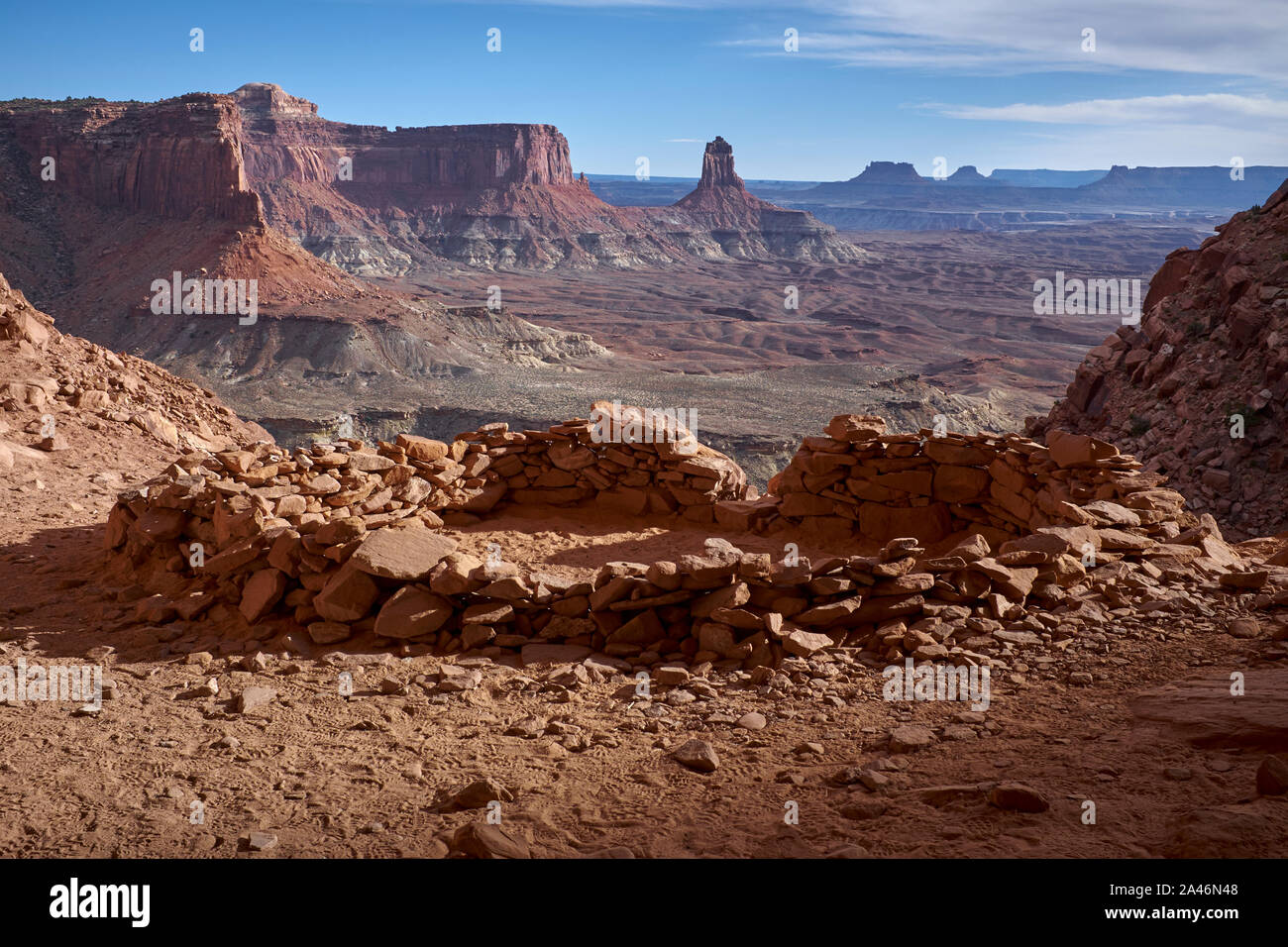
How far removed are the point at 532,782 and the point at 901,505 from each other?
293 inches

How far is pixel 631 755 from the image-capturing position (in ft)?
18.6

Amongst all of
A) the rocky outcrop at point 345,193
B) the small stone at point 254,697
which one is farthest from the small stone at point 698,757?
the rocky outcrop at point 345,193

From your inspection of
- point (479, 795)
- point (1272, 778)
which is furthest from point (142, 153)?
point (1272, 778)

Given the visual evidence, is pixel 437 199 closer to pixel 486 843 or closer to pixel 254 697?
pixel 254 697

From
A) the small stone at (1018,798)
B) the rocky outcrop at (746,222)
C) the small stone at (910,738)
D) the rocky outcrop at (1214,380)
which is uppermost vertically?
the rocky outcrop at (746,222)

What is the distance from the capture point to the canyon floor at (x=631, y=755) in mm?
4570

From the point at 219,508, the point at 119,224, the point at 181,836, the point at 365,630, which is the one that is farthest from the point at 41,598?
the point at 119,224

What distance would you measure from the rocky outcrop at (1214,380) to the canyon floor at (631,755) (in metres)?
11.7

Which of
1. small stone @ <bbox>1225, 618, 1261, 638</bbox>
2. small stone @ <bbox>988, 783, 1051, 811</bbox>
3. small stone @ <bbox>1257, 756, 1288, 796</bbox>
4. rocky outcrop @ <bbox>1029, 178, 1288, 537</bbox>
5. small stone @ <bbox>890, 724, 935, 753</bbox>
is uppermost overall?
rocky outcrop @ <bbox>1029, 178, 1288, 537</bbox>

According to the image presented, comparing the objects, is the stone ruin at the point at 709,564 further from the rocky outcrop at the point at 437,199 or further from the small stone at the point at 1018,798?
the rocky outcrop at the point at 437,199

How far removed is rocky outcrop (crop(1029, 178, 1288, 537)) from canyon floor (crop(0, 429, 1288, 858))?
11654 mm

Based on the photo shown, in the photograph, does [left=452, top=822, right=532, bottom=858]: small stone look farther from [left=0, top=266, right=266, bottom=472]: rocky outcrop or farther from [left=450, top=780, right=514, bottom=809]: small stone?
[left=0, top=266, right=266, bottom=472]: rocky outcrop

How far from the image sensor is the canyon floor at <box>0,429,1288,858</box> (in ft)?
15.0

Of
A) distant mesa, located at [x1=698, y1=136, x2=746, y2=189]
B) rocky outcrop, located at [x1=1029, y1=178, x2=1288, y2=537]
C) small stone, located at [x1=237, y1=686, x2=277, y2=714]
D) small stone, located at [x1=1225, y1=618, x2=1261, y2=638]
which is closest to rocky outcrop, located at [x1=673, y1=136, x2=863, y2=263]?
distant mesa, located at [x1=698, y1=136, x2=746, y2=189]
